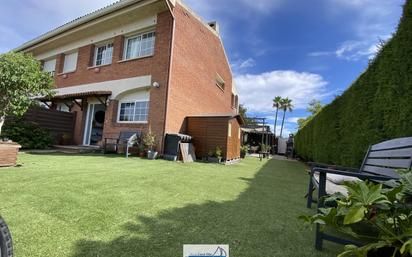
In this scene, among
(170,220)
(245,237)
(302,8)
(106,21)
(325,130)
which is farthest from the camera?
(106,21)

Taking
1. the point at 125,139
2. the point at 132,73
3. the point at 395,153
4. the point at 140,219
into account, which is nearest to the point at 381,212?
the point at 395,153

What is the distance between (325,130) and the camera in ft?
29.9

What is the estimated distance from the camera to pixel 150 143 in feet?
30.8

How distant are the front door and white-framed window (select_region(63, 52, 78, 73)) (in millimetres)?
3371

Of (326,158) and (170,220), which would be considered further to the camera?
(326,158)

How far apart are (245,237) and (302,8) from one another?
1086 centimetres

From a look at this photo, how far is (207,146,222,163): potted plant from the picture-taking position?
33.0ft

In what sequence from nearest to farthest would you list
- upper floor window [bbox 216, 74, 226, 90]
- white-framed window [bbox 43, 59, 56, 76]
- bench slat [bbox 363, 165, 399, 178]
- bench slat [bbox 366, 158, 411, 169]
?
bench slat [bbox 366, 158, 411, 169] < bench slat [bbox 363, 165, 399, 178] < white-framed window [bbox 43, 59, 56, 76] < upper floor window [bbox 216, 74, 226, 90]

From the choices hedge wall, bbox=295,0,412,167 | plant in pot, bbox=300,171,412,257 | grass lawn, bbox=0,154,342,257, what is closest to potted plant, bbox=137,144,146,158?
grass lawn, bbox=0,154,342,257

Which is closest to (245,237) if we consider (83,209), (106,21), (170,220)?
(170,220)

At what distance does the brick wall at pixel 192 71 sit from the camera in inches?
411

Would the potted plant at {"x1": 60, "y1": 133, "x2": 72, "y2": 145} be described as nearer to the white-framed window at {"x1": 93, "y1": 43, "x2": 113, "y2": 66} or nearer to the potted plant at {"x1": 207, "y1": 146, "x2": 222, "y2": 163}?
the white-framed window at {"x1": 93, "y1": 43, "x2": 113, "y2": 66}

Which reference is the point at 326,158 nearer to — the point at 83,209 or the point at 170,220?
the point at 170,220
